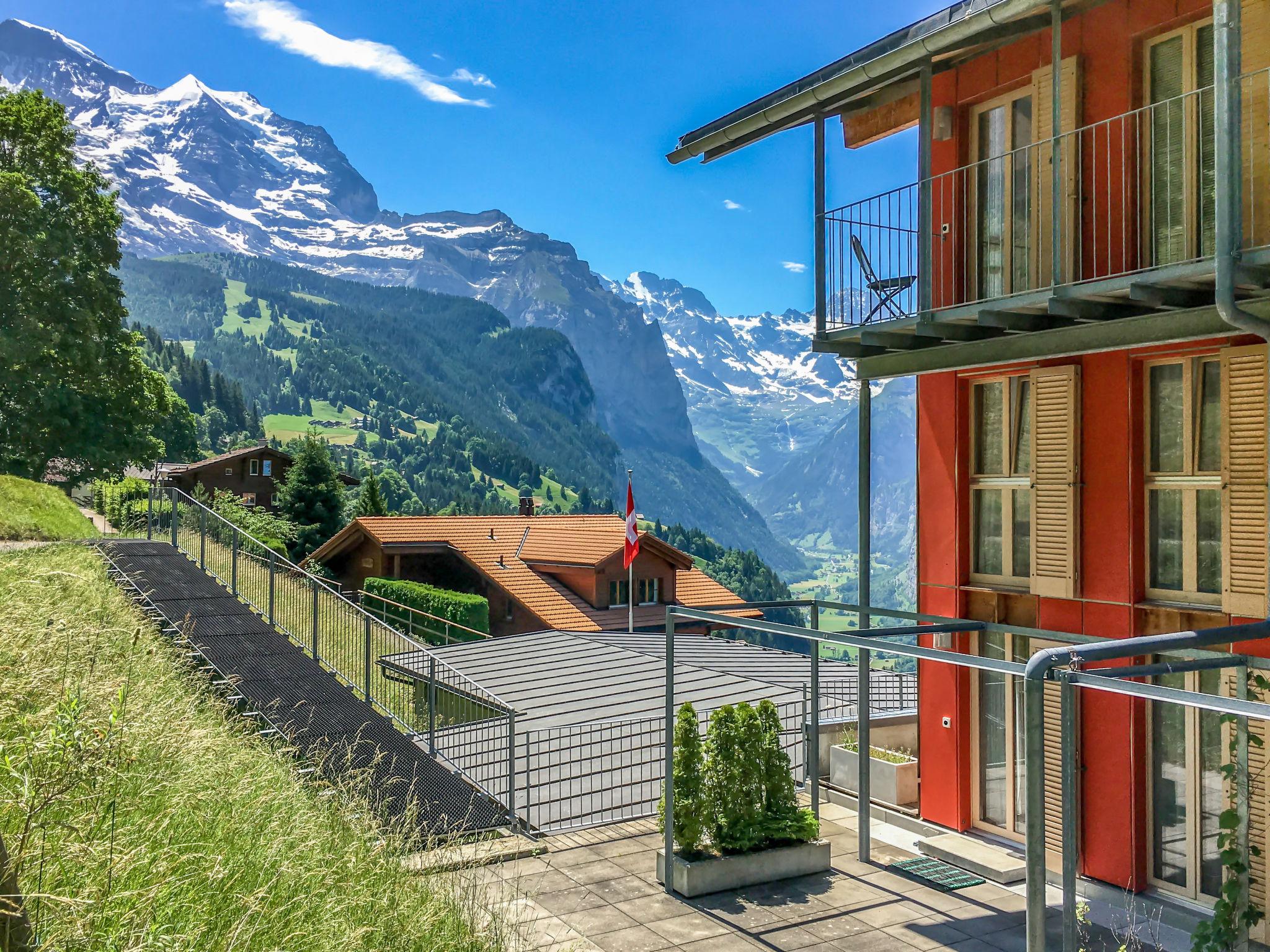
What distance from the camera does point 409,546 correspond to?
140 ft

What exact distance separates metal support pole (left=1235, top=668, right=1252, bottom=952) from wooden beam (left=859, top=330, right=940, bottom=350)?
4.26 m

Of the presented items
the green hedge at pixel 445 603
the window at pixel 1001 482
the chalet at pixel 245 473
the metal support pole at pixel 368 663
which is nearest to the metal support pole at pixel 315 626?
the metal support pole at pixel 368 663

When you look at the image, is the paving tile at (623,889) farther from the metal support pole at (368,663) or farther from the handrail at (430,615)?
the handrail at (430,615)

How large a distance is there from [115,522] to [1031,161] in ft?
69.9

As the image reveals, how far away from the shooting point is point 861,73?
973cm

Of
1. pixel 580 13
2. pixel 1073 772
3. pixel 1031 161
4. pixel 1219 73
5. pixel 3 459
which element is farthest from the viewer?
pixel 580 13

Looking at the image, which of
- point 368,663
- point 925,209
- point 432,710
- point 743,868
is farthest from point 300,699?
point 925,209

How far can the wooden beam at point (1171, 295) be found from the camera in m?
7.88

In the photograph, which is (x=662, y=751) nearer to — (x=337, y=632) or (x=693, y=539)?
(x=337, y=632)

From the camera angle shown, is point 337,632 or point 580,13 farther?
point 580,13


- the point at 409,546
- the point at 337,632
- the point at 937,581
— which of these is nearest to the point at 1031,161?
the point at 937,581

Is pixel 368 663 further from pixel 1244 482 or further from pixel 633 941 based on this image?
pixel 1244 482

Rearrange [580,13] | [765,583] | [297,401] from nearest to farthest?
[765,583]
[297,401]
[580,13]

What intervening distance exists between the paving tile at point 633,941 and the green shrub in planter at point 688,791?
1189mm
